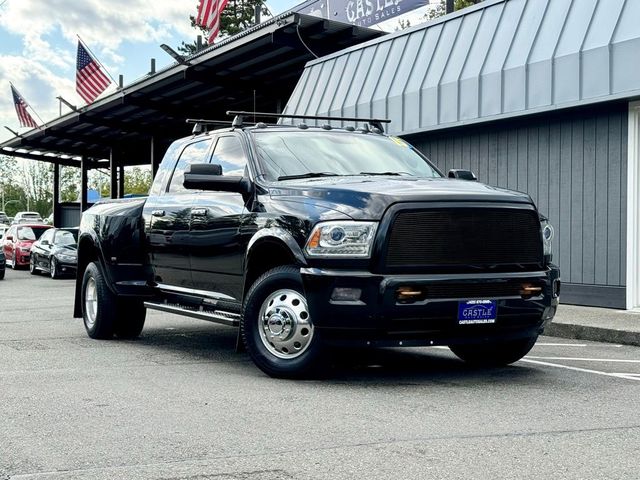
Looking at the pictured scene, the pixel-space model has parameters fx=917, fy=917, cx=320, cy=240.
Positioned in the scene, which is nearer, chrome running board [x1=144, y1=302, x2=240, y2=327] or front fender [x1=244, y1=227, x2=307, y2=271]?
front fender [x1=244, y1=227, x2=307, y2=271]

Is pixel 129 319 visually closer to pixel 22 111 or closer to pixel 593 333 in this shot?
pixel 593 333

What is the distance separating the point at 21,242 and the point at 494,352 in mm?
24751

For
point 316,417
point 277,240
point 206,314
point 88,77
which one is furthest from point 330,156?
point 88,77

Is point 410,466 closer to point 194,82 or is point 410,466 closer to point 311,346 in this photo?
point 311,346

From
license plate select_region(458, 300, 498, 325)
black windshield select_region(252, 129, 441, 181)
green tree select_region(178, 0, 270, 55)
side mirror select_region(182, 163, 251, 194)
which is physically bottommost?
license plate select_region(458, 300, 498, 325)

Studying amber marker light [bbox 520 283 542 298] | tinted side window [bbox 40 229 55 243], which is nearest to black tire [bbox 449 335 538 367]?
amber marker light [bbox 520 283 542 298]

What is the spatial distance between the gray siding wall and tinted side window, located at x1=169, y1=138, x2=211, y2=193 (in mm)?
6635

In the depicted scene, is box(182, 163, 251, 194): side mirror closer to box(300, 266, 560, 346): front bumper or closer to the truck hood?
the truck hood

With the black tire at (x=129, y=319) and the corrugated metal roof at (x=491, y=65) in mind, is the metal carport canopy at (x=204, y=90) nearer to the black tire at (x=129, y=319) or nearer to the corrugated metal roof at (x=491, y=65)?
the corrugated metal roof at (x=491, y=65)

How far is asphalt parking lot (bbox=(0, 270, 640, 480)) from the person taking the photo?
4.52m

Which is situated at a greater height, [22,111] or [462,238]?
[22,111]

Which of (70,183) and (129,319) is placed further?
(70,183)

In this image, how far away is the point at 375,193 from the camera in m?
6.62

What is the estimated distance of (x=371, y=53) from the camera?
18.0 meters
